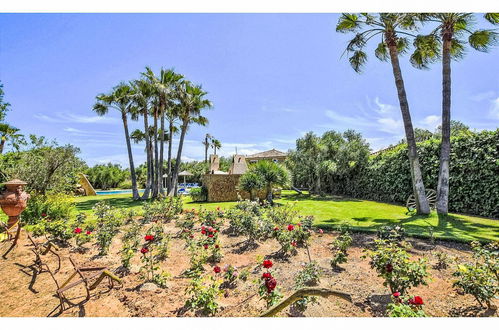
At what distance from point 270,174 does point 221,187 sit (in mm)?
4806

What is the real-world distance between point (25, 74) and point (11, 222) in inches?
147

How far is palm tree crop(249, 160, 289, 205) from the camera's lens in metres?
13.0

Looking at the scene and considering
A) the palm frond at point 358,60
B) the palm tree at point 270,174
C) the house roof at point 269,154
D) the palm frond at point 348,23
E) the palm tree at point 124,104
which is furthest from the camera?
the house roof at point 269,154

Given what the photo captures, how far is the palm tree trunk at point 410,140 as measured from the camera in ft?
28.2

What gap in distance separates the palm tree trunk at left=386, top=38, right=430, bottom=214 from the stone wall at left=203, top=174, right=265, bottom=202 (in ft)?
32.8

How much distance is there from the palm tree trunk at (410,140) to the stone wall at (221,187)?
10.00 meters

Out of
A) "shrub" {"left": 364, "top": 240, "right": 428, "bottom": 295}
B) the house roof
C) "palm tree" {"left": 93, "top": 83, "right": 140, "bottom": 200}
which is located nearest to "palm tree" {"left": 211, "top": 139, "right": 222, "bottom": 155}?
the house roof

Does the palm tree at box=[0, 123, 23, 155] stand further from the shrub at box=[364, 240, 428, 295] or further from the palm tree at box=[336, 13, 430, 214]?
the palm tree at box=[336, 13, 430, 214]

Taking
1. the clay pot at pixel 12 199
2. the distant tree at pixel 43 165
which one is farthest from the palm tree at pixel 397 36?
the distant tree at pixel 43 165

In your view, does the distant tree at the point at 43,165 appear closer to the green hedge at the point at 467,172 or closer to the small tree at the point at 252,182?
the small tree at the point at 252,182

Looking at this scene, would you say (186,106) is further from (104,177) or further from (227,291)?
(104,177)

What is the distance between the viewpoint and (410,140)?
863cm

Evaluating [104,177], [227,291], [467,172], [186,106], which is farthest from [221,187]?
[104,177]
